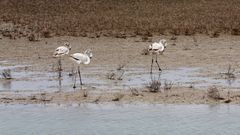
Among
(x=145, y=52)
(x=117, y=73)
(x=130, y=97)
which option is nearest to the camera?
(x=130, y=97)

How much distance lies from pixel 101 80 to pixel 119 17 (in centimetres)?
2079

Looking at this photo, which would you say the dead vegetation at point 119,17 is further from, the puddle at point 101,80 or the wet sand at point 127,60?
the puddle at point 101,80

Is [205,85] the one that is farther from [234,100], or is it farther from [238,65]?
[238,65]

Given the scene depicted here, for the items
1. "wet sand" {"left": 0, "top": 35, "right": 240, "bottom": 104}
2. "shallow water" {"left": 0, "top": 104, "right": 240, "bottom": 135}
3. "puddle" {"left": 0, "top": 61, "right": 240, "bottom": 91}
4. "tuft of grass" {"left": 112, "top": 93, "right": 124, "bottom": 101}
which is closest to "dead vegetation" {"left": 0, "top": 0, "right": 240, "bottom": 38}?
"wet sand" {"left": 0, "top": 35, "right": 240, "bottom": 104}

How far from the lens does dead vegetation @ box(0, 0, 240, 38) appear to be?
105ft

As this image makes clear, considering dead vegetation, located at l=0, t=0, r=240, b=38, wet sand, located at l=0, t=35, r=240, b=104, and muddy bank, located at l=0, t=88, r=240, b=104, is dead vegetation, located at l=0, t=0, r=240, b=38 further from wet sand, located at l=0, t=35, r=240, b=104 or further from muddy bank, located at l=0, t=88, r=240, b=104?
muddy bank, located at l=0, t=88, r=240, b=104

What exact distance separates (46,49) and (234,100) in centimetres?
1293

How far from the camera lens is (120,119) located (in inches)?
530

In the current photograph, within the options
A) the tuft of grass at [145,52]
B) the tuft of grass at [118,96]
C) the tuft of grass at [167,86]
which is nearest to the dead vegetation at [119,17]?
the tuft of grass at [145,52]

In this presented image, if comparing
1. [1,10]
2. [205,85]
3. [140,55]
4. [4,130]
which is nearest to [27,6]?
[1,10]

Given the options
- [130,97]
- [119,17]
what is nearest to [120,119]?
[130,97]

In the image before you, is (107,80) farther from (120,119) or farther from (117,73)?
(120,119)

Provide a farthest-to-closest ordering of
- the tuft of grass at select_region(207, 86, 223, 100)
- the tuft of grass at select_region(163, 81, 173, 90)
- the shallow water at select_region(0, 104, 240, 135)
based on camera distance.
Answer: the tuft of grass at select_region(163, 81, 173, 90) → the tuft of grass at select_region(207, 86, 223, 100) → the shallow water at select_region(0, 104, 240, 135)

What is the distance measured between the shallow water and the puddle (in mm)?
2516
